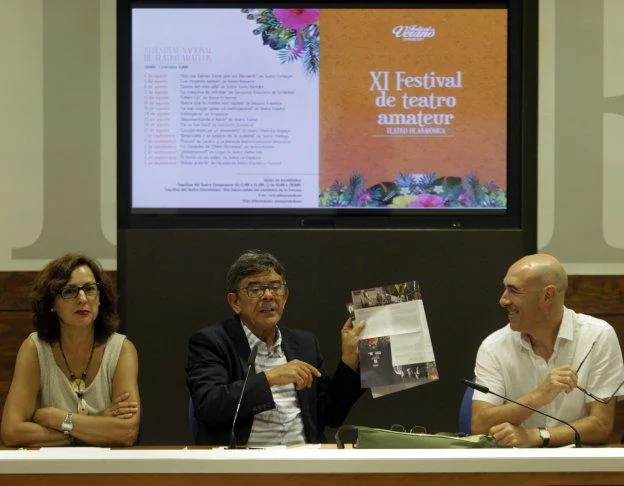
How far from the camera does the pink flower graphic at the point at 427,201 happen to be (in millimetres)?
4918

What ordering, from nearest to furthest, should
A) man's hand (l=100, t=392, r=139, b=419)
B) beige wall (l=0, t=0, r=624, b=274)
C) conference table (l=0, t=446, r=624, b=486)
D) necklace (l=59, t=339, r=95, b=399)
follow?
conference table (l=0, t=446, r=624, b=486), man's hand (l=100, t=392, r=139, b=419), necklace (l=59, t=339, r=95, b=399), beige wall (l=0, t=0, r=624, b=274)

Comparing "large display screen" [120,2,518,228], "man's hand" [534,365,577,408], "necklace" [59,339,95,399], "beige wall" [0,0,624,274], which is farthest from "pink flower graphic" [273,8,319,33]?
"man's hand" [534,365,577,408]

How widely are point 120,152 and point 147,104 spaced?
276mm

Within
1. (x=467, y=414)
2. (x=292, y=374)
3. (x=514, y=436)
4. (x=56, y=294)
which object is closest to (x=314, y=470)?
(x=292, y=374)

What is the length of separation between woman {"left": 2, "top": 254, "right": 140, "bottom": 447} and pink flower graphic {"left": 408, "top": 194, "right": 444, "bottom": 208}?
65.7 inches

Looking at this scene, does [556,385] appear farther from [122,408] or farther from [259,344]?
[122,408]

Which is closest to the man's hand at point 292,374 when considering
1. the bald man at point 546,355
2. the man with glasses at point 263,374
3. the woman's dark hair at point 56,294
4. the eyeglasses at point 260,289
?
the man with glasses at point 263,374

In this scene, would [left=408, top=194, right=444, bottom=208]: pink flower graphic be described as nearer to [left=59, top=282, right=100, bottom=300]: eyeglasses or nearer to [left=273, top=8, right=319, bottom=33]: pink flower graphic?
[left=273, top=8, right=319, bottom=33]: pink flower graphic

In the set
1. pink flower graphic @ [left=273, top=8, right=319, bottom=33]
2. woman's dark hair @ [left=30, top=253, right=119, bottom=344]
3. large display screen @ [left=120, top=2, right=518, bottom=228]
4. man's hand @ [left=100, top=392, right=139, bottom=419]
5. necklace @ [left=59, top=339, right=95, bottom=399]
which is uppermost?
pink flower graphic @ [left=273, top=8, right=319, bottom=33]

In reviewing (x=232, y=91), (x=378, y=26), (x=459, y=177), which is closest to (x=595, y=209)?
(x=459, y=177)

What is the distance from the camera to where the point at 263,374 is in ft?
12.0

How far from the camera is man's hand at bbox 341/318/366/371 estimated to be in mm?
3789

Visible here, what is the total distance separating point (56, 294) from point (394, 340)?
136 centimetres

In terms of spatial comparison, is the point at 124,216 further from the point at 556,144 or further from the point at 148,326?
the point at 556,144
